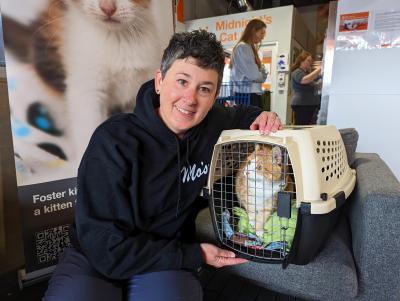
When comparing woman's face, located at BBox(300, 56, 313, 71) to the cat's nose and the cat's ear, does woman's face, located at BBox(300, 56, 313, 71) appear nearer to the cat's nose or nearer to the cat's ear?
the cat's nose

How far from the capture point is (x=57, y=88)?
53.2 inches

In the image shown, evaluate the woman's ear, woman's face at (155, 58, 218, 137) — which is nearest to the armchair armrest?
woman's face at (155, 58, 218, 137)

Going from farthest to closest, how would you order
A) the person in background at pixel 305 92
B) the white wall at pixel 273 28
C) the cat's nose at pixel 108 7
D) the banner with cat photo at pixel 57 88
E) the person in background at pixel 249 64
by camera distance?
1. the white wall at pixel 273 28
2. the person in background at pixel 305 92
3. the person in background at pixel 249 64
4. the cat's nose at pixel 108 7
5. the banner with cat photo at pixel 57 88

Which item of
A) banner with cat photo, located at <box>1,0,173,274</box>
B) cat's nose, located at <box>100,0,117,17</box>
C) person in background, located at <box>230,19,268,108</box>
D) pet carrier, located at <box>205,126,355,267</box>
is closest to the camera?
pet carrier, located at <box>205,126,355,267</box>

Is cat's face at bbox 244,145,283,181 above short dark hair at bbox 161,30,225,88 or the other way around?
the other way around

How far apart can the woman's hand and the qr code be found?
887 mm

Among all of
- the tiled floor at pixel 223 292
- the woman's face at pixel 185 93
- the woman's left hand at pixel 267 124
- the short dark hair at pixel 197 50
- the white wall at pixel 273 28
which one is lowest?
the tiled floor at pixel 223 292

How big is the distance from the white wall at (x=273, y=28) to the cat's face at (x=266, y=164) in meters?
3.74

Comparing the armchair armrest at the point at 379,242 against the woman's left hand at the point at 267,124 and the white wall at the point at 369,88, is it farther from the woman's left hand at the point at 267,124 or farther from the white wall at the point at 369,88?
the white wall at the point at 369,88

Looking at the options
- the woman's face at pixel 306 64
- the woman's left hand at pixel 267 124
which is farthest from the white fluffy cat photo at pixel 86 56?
the woman's face at pixel 306 64

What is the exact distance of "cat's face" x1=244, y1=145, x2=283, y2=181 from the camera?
92 centimetres

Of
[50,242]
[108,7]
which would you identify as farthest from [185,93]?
[50,242]

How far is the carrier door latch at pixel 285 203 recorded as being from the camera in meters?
0.83

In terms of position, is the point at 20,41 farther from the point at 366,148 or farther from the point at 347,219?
the point at 366,148
